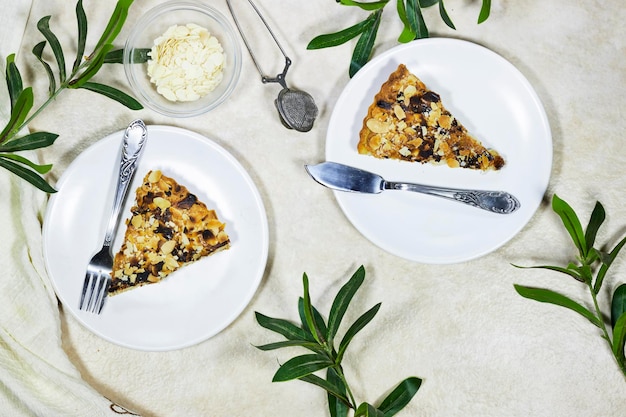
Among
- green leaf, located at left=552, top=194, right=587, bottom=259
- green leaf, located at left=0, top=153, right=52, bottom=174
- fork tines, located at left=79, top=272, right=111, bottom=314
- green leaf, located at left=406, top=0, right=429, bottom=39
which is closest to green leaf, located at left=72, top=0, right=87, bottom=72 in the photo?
green leaf, located at left=0, top=153, right=52, bottom=174

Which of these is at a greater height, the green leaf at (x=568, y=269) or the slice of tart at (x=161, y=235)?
the slice of tart at (x=161, y=235)

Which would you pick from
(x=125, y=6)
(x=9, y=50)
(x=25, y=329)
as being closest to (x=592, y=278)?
(x=125, y=6)

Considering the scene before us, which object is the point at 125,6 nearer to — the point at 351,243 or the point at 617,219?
the point at 351,243

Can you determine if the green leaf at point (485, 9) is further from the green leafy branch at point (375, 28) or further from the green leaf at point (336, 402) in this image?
the green leaf at point (336, 402)

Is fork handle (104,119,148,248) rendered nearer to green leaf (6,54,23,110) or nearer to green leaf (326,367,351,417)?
green leaf (6,54,23,110)

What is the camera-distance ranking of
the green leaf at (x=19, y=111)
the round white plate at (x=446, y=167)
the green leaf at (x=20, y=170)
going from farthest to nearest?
the round white plate at (x=446, y=167)
the green leaf at (x=20, y=170)
the green leaf at (x=19, y=111)

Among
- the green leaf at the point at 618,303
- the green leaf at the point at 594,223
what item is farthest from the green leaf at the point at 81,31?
the green leaf at the point at 618,303

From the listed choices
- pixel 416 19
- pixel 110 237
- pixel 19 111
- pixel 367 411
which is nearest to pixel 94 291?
pixel 110 237

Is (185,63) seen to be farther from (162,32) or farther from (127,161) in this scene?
(127,161)
